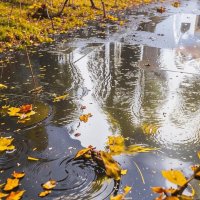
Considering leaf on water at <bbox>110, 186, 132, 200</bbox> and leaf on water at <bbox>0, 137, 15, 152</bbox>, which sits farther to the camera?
leaf on water at <bbox>0, 137, 15, 152</bbox>

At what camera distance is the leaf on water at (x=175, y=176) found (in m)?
2.79

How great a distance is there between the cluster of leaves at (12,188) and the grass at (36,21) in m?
3.73

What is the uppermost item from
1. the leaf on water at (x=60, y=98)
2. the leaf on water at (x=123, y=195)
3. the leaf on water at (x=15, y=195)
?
the leaf on water at (x=60, y=98)

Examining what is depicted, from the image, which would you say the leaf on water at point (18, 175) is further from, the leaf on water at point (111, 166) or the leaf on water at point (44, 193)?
the leaf on water at point (111, 166)

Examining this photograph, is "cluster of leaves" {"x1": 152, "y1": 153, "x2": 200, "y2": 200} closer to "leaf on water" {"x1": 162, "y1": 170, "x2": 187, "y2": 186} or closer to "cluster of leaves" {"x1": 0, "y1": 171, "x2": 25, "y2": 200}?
"leaf on water" {"x1": 162, "y1": 170, "x2": 187, "y2": 186}

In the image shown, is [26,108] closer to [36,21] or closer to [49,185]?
[49,185]

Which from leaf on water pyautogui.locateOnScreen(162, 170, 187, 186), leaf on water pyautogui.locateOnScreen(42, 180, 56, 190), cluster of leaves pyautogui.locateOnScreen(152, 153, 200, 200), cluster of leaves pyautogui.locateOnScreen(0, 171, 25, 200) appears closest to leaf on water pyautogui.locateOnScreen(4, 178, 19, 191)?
cluster of leaves pyautogui.locateOnScreen(0, 171, 25, 200)

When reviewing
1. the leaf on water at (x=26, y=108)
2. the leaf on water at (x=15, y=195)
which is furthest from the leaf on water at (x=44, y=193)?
the leaf on water at (x=26, y=108)

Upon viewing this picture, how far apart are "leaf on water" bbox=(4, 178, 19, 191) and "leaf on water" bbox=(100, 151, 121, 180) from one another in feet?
2.81

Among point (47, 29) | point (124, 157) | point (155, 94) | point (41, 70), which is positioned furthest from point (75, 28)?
point (124, 157)

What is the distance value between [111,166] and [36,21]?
26.9 ft

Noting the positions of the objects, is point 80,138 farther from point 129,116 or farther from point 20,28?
point 20,28

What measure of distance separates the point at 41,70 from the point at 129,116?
247cm

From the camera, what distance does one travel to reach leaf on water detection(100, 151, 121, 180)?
302 centimetres
